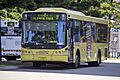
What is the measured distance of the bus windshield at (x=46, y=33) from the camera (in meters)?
24.9

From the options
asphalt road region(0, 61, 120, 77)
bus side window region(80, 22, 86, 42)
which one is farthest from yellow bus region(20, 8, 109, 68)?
bus side window region(80, 22, 86, 42)

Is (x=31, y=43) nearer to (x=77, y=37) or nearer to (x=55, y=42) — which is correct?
(x=55, y=42)

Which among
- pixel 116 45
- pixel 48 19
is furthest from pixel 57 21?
pixel 116 45

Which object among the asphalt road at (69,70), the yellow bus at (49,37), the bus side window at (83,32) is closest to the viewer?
the asphalt road at (69,70)

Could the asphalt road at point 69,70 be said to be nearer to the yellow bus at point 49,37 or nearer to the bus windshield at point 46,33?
the yellow bus at point 49,37

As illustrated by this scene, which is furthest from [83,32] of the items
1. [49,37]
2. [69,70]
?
[49,37]

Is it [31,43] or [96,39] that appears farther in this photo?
[96,39]

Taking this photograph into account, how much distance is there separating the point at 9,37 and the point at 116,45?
26.7 metres

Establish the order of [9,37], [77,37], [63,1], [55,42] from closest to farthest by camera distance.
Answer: [55,42] < [77,37] < [9,37] < [63,1]

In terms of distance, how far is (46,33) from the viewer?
25016 mm

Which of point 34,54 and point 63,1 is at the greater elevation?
point 63,1

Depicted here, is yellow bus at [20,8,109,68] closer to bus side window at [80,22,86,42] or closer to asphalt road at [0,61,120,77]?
asphalt road at [0,61,120,77]

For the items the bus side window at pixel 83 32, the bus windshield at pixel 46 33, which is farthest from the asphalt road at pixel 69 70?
the bus side window at pixel 83 32

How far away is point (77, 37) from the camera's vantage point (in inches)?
1059
